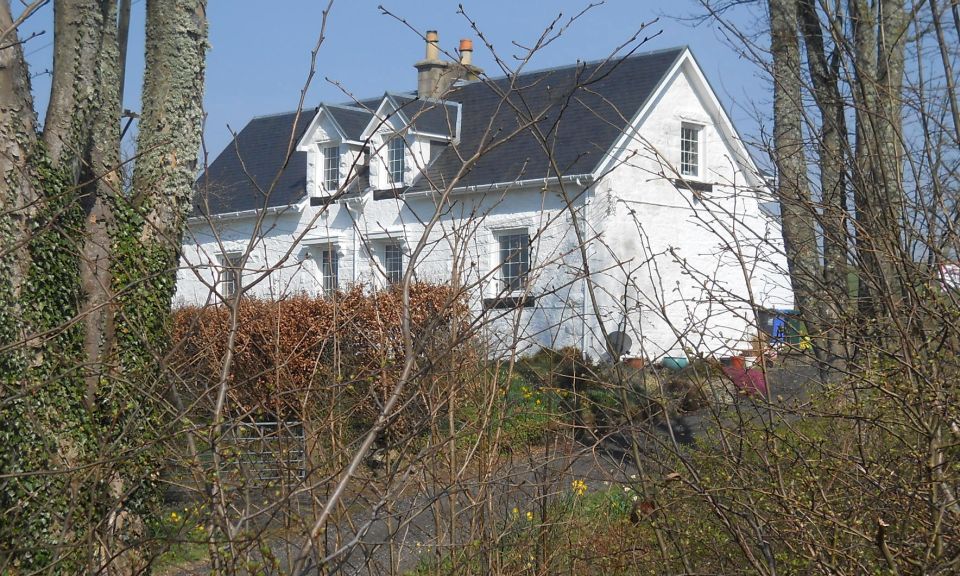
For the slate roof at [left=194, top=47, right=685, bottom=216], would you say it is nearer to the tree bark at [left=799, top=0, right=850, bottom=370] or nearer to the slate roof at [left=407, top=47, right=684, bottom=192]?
the slate roof at [left=407, top=47, right=684, bottom=192]

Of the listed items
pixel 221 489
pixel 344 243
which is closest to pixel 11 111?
pixel 221 489

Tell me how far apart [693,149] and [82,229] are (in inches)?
627

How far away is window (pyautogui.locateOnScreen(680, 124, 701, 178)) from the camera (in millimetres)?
21484

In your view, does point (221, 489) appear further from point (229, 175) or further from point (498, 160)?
point (229, 175)

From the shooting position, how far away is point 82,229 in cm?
805

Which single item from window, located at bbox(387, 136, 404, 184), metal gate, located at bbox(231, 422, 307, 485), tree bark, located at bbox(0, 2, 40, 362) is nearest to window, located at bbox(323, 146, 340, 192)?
window, located at bbox(387, 136, 404, 184)

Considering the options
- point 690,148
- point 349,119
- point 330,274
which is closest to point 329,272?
point 330,274

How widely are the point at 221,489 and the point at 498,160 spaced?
18.9 m

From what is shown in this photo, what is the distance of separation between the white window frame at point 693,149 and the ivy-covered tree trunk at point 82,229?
13934 millimetres

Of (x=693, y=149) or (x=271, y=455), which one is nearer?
(x=271, y=455)

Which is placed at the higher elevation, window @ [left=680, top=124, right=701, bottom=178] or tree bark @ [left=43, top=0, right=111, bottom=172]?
window @ [left=680, top=124, right=701, bottom=178]

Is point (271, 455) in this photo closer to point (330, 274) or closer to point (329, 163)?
point (330, 274)

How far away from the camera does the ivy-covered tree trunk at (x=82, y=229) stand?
6.48 metres

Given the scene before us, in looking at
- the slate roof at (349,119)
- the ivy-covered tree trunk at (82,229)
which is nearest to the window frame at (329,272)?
the ivy-covered tree trunk at (82,229)
